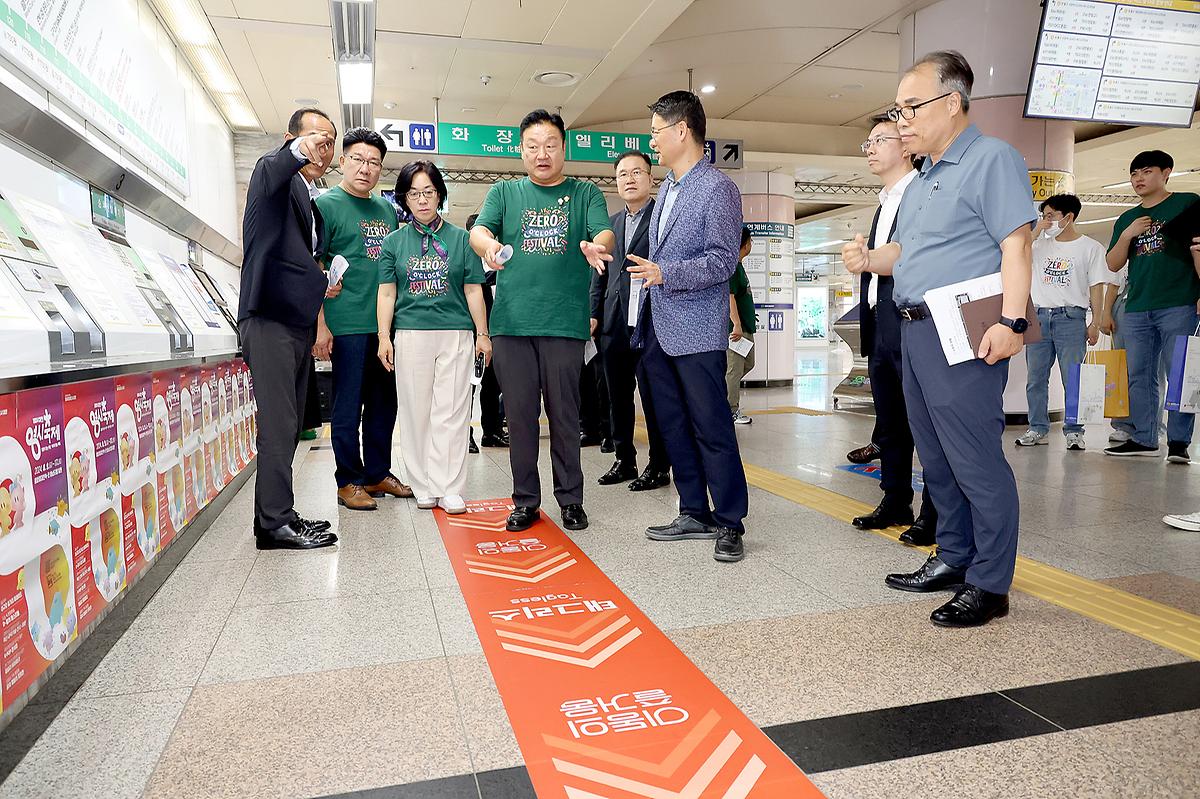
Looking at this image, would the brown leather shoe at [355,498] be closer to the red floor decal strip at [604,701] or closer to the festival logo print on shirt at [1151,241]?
the red floor decal strip at [604,701]

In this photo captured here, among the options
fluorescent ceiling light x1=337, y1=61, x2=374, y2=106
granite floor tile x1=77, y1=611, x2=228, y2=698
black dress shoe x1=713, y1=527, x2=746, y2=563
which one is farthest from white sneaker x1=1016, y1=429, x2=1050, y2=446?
fluorescent ceiling light x1=337, y1=61, x2=374, y2=106

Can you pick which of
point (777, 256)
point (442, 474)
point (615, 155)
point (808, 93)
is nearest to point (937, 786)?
point (442, 474)

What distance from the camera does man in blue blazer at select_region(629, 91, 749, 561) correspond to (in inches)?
108

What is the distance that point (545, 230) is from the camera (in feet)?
10.2

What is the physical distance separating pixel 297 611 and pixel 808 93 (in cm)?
932

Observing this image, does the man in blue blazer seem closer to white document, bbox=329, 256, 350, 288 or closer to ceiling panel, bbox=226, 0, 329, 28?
white document, bbox=329, 256, 350, 288

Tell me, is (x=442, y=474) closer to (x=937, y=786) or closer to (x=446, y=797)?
(x=446, y=797)

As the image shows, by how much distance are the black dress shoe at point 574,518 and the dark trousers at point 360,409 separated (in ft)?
3.70

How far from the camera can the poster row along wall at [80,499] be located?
1.50 meters

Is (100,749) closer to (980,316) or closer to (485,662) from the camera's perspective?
(485,662)

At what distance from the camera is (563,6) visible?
5.96 m

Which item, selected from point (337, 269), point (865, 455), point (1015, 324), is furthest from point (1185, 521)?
point (337, 269)

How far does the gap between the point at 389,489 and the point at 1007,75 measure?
5420 millimetres

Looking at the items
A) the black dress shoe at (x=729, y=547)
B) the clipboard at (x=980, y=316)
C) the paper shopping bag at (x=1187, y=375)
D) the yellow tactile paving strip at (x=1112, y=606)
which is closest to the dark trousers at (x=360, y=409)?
the black dress shoe at (x=729, y=547)
